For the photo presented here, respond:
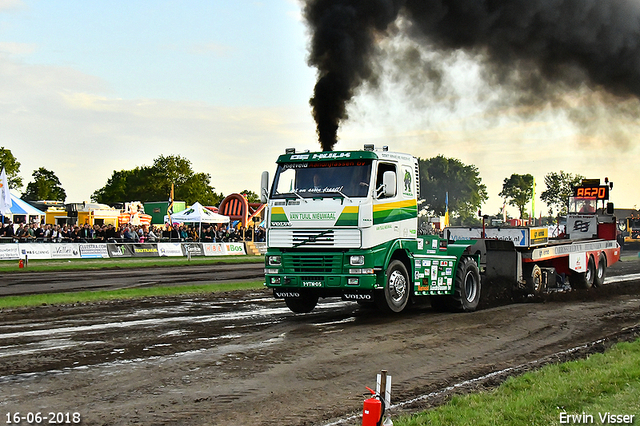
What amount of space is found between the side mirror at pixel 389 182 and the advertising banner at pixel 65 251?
2623 cm

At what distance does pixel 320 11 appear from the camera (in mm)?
17719

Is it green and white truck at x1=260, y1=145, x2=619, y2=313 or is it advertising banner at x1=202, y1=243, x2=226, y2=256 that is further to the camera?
advertising banner at x1=202, y1=243, x2=226, y2=256

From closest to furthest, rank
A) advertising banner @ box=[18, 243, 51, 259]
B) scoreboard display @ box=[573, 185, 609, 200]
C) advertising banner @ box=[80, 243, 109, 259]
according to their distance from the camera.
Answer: scoreboard display @ box=[573, 185, 609, 200] → advertising banner @ box=[18, 243, 51, 259] → advertising banner @ box=[80, 243, 109, 259]

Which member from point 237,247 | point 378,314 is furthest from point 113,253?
point 378,314

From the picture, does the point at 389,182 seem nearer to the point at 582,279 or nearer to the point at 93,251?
the point at 582,279

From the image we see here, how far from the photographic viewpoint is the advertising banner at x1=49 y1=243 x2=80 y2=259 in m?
33.8

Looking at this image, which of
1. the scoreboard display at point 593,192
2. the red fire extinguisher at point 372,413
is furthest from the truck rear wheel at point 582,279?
the red fire extinguisher at point 372,413

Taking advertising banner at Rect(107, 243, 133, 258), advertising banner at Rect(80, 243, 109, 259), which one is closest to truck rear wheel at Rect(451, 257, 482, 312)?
advertising banner at Rect(80, 243, 109, 259)

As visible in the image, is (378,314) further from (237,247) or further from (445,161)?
(445,161)

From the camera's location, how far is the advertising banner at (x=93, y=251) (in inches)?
1374

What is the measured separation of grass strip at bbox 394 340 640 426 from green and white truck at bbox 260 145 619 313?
4510 millimetres

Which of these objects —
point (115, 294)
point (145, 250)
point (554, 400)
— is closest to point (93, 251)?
point (145, 250)

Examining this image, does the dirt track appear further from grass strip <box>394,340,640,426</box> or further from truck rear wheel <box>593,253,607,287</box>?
truck rear wheel <box>593,253,607,287</box>

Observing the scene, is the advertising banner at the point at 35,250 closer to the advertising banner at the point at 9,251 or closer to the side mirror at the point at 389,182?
the advertising banner at the point at 9,251
